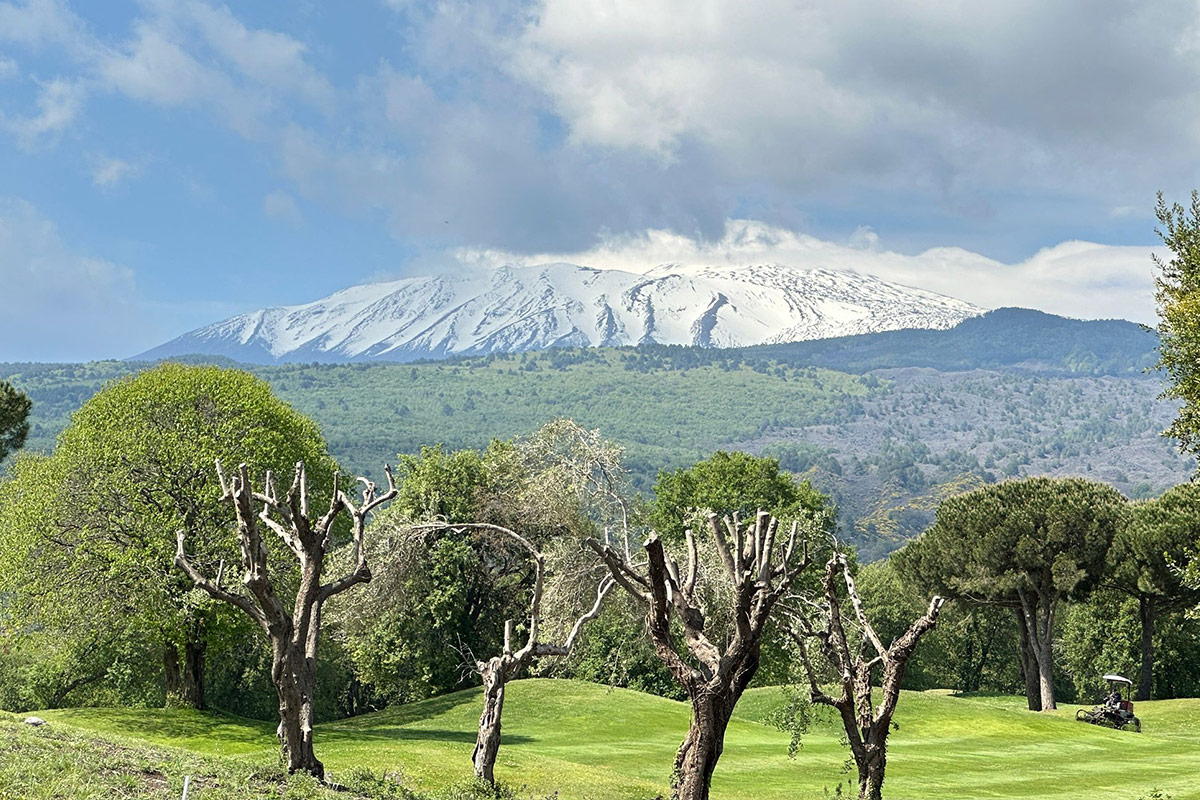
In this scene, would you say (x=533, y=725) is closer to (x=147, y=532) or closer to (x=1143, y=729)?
(x=147, y=532)

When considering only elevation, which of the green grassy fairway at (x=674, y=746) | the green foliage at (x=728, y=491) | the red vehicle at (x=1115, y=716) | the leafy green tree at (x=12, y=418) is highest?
the leafy green tree at (x=12, y=418)

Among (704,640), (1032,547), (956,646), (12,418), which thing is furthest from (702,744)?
(956,646)

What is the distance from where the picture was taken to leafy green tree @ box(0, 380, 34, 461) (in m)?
44.3

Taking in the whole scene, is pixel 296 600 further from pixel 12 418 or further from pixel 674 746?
pixel 12 418

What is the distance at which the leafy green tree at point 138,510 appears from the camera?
38.6m

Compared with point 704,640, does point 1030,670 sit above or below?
below

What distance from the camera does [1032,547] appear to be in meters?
59.0

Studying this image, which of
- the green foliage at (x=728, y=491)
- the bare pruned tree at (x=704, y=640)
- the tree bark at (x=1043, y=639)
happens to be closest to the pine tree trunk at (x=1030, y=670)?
the tree bark at (x=1043, y=639)

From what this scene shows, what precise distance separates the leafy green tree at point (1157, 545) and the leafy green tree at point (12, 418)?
55.8 metres

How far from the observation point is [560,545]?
5009cm

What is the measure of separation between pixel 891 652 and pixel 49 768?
15.2m

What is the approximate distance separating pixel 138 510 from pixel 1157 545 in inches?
2000

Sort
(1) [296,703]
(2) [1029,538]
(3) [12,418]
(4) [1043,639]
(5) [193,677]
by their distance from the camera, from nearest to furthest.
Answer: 1. (1) [296,703]
2. (5) [193,677]
3. (3) [12,418]
4. (2) [1029,538]
5. (4) [1043,639]

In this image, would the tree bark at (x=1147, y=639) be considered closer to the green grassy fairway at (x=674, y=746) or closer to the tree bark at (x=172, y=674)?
the green grassy fairway at (x=674, y=746)
